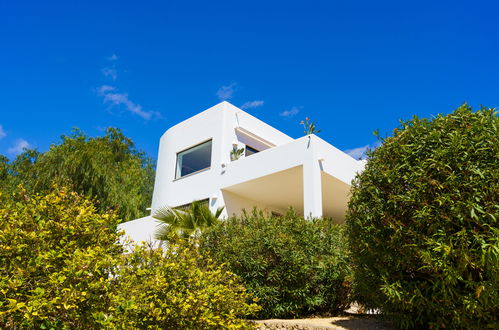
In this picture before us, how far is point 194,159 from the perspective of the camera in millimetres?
17406

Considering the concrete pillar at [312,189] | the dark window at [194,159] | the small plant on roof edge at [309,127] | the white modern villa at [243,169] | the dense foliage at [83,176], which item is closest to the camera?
the concrete pillar at [312,189]

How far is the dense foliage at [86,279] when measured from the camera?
4.07m

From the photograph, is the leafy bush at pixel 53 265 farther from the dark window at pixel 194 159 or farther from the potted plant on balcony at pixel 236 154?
the dark window at pixel 194 159

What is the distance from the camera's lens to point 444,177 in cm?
511

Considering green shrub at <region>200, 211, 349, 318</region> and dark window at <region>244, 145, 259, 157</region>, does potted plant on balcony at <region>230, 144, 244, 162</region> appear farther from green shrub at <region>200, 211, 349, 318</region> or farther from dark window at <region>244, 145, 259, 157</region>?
green shrub at <region>200, 211, 349, 318</region>

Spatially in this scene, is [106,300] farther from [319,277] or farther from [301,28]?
[301,28]

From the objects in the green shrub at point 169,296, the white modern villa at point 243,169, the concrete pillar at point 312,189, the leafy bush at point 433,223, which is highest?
the white modern villa at point 243,169

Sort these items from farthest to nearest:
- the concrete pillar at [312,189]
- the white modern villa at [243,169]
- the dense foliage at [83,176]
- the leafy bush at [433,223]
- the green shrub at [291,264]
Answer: the dense foliage at [83,176]
the white modern villa at [243,169]
the concrete pillar at [312,189]
the green shrub at [291,264]
the leafy bush at [433,223]

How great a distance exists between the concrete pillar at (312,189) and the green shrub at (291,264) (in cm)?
280

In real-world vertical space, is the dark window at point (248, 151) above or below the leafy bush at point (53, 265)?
above

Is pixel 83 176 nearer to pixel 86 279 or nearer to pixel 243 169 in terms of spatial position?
pixel 243 169

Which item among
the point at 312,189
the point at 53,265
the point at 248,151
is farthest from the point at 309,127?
the point at 53,265

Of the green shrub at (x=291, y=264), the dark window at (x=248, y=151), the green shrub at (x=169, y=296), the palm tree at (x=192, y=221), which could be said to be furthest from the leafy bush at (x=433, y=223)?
the dark window at (x=248, y=151)

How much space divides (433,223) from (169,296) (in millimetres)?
3539
